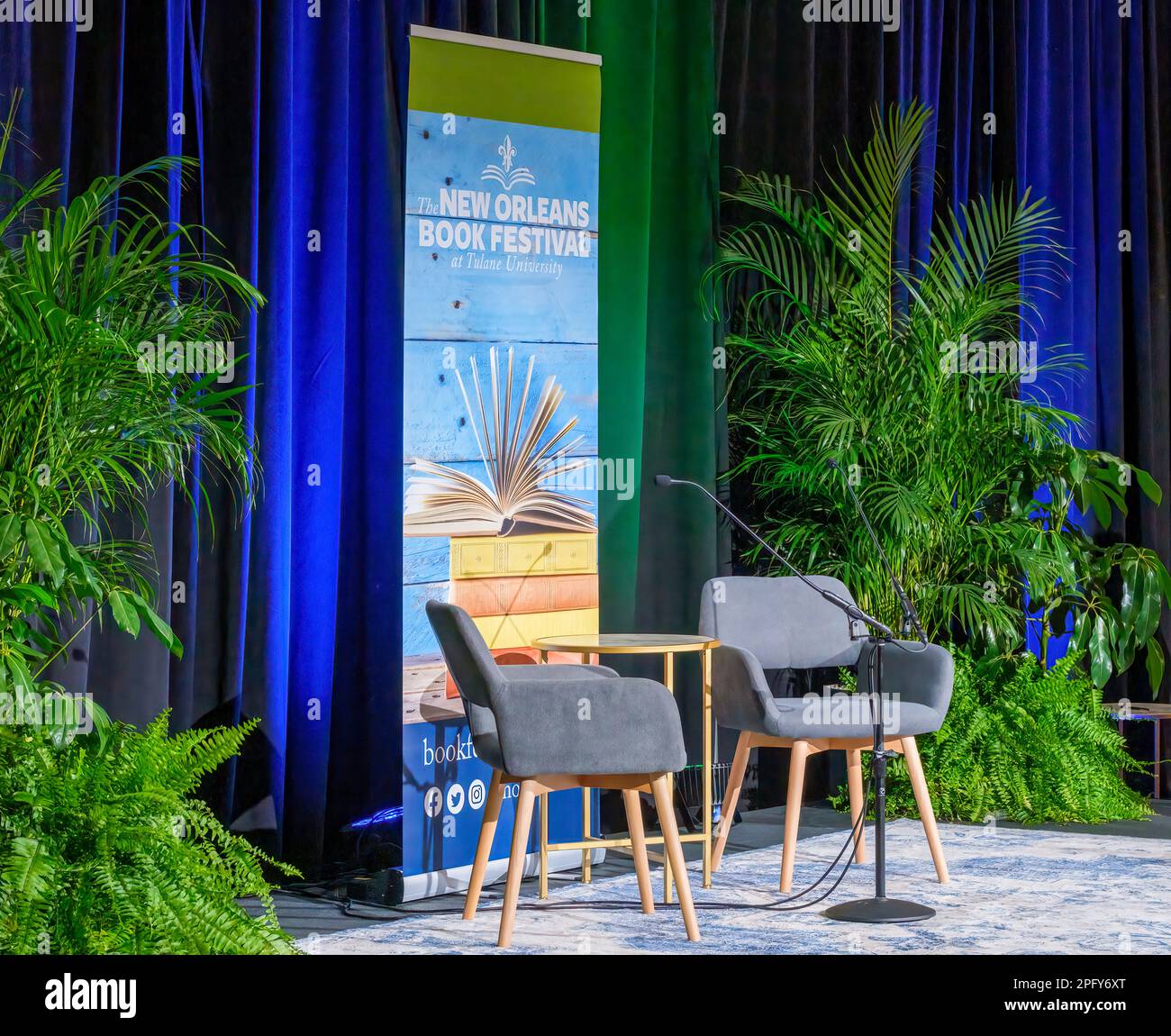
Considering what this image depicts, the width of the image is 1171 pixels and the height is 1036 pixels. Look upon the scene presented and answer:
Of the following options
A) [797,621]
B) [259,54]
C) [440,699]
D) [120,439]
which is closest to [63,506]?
[120,439]

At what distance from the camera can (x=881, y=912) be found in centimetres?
411

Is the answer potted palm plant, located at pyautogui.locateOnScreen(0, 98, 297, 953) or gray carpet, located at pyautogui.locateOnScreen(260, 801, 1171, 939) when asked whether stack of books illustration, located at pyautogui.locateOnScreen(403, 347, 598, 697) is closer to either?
gray carpet, located at pyautogui.locateOnScreen(260, 801, 1171, 939)

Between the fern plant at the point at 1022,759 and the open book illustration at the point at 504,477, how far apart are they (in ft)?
5.64

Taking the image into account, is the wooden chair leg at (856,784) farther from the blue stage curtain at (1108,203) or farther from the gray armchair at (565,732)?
the blue stage curtain at (1108,203)

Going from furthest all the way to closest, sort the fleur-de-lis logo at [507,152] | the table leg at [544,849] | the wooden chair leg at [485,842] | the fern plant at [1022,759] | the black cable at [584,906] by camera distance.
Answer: the fern plant at [1022,759], the fleur-de-lis logo at [507,152], the table leg at [544,849], the black cable at [584,906], the wooden chair leg at [485,842]

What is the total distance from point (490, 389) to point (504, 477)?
0.88 feet

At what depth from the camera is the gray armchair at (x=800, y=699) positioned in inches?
177

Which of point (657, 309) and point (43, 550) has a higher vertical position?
point (657, 309)

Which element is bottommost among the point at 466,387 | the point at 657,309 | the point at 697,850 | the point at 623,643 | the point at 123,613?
the point at 697,850

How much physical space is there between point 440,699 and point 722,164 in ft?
8.40

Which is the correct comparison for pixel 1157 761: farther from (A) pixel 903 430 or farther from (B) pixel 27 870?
(B) pixel 27 870

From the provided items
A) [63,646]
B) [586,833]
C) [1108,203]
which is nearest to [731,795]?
[586,833]

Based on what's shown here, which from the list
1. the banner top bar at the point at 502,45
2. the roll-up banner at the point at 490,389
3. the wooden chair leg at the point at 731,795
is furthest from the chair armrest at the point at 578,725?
the banner top bar at the point at 502,45

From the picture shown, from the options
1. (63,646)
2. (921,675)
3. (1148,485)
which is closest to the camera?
(63,646)
